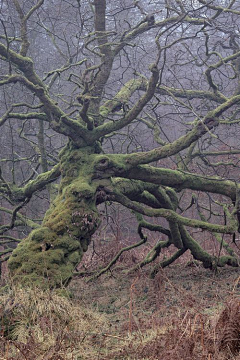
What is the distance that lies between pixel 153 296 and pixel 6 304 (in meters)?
2.88

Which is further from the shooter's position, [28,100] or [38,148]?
[28,100]

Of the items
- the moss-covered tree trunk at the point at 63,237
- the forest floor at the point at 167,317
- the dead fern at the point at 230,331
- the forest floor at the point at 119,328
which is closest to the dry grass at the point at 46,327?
the forest floor at the point at 119,328

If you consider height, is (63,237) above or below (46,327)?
above

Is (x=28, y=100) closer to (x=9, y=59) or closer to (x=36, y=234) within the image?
(x=9, y=59)

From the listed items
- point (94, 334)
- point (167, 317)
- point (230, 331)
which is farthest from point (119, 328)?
point (230, 331)

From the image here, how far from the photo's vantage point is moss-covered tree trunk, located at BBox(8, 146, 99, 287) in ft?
16.7

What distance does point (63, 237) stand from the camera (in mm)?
5562

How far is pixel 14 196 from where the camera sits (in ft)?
24.7

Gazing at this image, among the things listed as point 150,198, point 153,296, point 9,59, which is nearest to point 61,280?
point 153,296

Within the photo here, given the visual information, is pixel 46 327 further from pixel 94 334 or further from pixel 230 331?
pixel 230 331

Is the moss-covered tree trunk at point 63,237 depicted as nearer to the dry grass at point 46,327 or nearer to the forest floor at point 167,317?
the dry grass at point 46,327

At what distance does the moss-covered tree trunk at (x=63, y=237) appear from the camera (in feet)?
16.7

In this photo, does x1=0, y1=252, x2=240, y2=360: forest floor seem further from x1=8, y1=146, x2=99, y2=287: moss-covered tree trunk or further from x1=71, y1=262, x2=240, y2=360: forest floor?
x1=8, y1=146, x2=99, y2=287: moss-covered tree trunk

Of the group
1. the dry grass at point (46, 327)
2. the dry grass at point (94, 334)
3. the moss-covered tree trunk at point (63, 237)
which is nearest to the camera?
the dry grass at point (94, 334)
